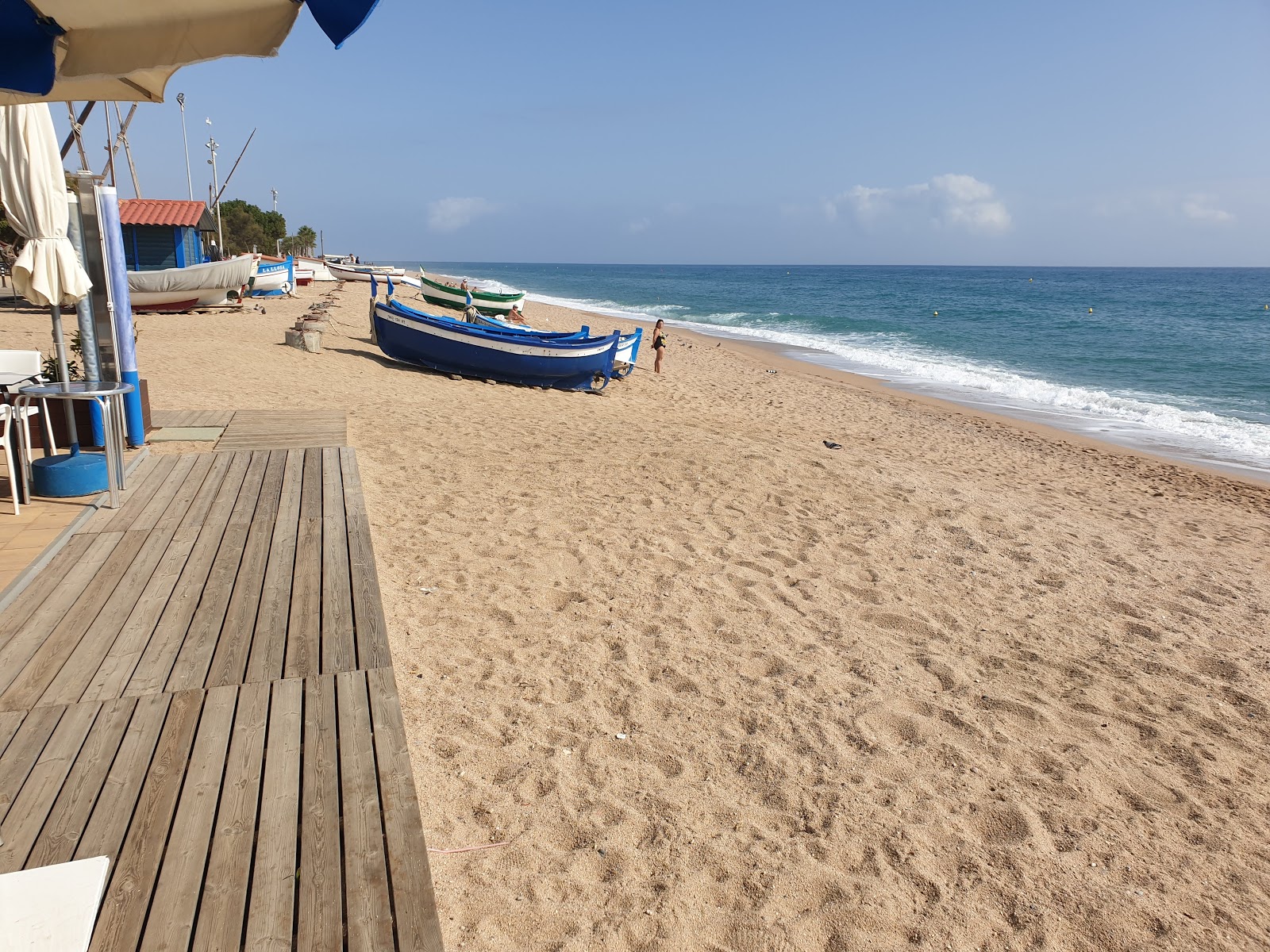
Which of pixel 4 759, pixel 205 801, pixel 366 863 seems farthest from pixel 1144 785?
pixel 4 759

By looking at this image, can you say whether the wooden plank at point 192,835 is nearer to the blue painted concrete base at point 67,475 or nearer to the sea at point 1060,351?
the blue painted concrete base at point 67,475

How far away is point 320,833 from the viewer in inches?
91.4

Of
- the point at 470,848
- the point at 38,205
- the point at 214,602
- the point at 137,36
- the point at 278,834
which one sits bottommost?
the point at 470,848

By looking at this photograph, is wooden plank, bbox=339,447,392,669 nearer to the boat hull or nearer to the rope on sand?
the rope on sand

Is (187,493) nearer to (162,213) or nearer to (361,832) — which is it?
(361,832)

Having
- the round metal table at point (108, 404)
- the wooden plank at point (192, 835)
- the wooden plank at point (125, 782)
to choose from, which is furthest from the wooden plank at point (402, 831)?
the round metal table at point (108, 404)

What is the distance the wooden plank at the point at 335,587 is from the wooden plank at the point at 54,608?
3.66 feet

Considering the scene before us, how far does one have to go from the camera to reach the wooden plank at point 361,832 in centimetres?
202

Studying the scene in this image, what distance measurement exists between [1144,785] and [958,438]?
8.64m

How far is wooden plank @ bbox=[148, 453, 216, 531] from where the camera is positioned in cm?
476

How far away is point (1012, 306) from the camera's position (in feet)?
172

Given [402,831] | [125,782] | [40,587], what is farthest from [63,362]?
[402,831]

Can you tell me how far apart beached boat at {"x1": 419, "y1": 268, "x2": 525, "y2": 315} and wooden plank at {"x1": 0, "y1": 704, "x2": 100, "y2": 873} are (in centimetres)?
1837

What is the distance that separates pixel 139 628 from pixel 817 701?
321cm
